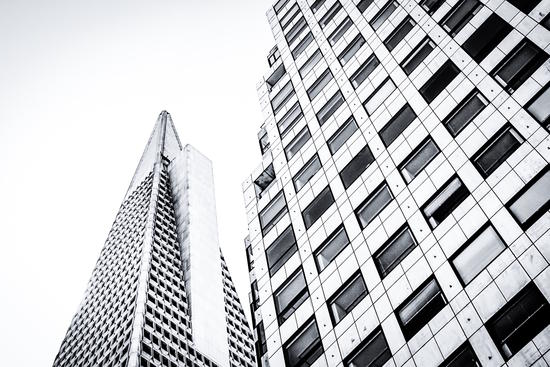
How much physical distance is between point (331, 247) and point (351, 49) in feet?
47.8

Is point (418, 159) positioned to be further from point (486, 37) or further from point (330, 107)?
point (330, 107)

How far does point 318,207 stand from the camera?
82.9 ft

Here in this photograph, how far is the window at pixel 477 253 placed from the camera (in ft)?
55.7

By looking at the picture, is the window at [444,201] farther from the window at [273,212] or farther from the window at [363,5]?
the window at [363,5]

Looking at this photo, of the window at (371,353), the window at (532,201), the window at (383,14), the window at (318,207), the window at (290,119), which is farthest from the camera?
the window at (290,119)

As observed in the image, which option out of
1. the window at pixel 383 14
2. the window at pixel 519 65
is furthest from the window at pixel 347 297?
the window at pixel 383 14

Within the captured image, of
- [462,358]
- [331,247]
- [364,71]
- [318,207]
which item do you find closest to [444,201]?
[331,247]

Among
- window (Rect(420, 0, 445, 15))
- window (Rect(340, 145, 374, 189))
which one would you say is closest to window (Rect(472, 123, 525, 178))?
window (Rect(340, 145, 374, 189))

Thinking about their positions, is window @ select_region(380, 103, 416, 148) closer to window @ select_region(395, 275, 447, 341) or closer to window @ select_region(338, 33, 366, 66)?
window @ select_region(338, 33, 366, 66)

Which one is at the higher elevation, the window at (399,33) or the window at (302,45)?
the window at (302,45)

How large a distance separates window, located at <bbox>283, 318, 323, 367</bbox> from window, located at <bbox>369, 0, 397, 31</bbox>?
18993mm

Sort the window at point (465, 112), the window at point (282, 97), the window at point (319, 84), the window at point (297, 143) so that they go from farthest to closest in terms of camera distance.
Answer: the window at point (282, 97) < the window at point (319, 84) < the window at point (297, 143) < the window at point (465, 112)

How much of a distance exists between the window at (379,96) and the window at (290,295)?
363 inches

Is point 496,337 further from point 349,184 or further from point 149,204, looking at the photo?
point 149,204
